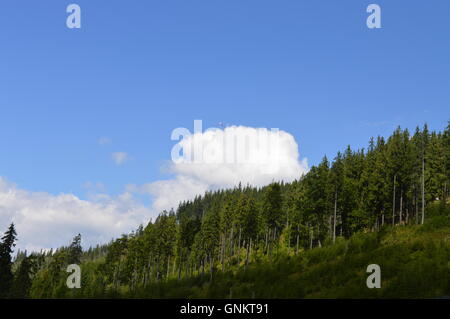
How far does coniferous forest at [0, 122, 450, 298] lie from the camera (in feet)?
100

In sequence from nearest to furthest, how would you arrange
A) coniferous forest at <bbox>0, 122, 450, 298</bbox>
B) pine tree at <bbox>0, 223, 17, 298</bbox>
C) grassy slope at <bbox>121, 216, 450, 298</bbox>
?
1. grassy slope at <bbox>121, 216, 450, 298</bbox>
2. coniferous forest at <bbox>0, 122, 450, 298</bbox>
3. pine tree at <bbox>0, 223, 17, 298</bbox>

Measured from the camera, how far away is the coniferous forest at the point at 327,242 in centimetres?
3053

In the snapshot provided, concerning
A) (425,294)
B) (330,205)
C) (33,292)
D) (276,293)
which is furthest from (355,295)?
(33,292)

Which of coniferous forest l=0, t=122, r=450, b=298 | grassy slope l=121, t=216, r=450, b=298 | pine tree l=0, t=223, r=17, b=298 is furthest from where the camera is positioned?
pine tree l=0, t=223, r=17, b=298

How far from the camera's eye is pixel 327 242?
58.5 metres
